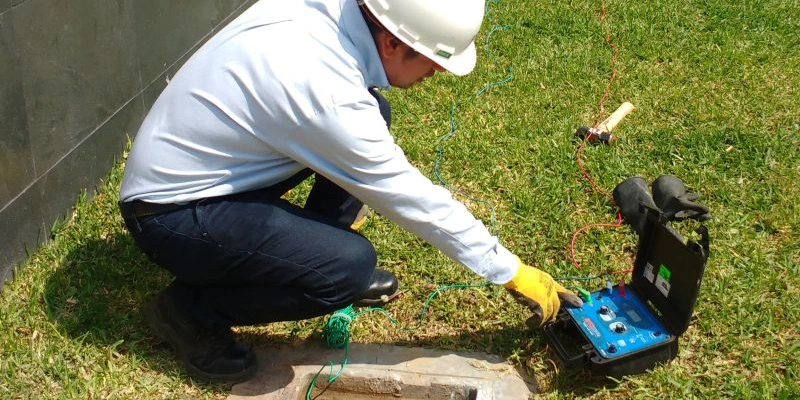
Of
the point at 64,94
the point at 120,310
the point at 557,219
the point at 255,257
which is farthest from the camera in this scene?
the point at 557,219

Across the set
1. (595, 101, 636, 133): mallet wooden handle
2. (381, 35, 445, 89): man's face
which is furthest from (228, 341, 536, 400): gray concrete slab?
(595, 101, 636, 133): mallet wooden handle

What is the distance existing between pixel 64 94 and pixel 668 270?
243cm

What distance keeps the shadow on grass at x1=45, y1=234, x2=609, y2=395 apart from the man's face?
3.49 ft

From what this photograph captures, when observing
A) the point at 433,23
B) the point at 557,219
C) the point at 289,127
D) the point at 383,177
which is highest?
the point at 433,23

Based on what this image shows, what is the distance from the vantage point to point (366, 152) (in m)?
2.27

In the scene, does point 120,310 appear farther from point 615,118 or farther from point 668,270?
point 615,118

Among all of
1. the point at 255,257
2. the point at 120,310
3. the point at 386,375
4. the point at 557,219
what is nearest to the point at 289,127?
the point at 255,257

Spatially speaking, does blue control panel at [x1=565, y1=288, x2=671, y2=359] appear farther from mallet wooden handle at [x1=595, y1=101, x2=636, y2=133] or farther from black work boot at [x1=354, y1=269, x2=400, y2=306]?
mallet wooden handle at [x1=595, y1=101, x2=636, y2=133]

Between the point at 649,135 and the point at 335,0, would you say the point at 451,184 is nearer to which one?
the point at 649,135

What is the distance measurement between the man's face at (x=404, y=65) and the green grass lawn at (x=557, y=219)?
3.49 feet

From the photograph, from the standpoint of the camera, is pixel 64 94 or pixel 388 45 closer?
pixel 388 45

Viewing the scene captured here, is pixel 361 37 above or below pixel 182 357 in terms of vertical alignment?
above

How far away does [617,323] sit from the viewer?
110 inches

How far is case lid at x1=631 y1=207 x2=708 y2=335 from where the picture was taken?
2.58 meters
